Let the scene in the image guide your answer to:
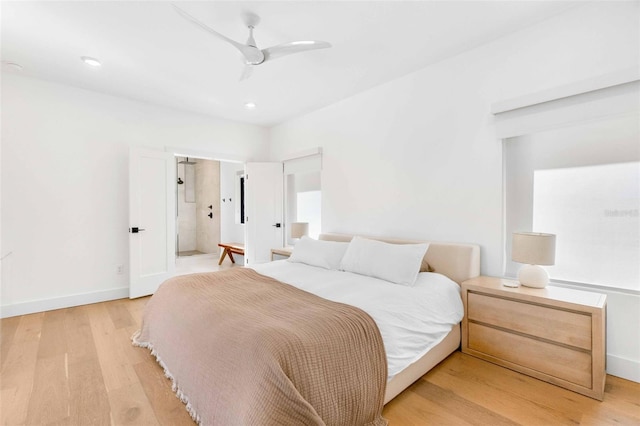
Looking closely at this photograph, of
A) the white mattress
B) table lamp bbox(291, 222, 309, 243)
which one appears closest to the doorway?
table lamp bbox(291, 222, 309, 243)

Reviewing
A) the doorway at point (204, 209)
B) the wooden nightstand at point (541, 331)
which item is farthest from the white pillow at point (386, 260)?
the doorway at point (204, 209)

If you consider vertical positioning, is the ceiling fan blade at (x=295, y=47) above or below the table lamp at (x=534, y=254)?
above

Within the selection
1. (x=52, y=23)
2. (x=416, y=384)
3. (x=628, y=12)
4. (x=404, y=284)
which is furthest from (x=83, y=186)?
(x=628, y=12)

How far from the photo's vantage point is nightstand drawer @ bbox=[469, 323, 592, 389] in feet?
6.05

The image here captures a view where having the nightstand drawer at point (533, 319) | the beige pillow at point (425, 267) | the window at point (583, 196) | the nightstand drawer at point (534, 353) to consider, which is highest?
the window at point (583, 196)

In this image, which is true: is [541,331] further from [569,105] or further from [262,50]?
[262,50]

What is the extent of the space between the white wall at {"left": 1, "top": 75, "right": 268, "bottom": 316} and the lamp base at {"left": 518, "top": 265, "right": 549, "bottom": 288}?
14.9 ft

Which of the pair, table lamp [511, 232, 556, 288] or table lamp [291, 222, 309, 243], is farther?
table lamp [291, 222, 309, 243]

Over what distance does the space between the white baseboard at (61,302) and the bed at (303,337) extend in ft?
5.45

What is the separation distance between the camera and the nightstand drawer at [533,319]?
1.85 metres

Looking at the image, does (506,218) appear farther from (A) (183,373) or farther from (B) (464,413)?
(A) (183,373)

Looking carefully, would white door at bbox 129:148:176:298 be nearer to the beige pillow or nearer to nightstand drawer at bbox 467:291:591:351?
the beige pillow

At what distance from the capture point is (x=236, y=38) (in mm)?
2535

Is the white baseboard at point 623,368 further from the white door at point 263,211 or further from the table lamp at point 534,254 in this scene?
the white door at point 263,211
